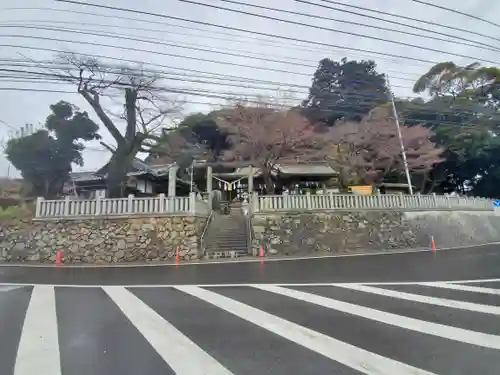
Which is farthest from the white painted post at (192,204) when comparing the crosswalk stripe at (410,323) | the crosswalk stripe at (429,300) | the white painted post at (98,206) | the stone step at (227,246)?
the crosswalk stripe at (410,323)

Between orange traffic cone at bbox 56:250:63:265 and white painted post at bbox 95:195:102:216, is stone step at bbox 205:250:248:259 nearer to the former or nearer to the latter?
white painted post at bbox 95:195:102:216

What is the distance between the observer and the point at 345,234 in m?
14.8

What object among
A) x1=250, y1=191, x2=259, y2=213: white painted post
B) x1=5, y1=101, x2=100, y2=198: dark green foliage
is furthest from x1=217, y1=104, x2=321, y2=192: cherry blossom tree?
x1=5, y1=101, x2=100, y2=198: dark green foliage

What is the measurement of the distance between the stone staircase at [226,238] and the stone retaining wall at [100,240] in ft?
2.53

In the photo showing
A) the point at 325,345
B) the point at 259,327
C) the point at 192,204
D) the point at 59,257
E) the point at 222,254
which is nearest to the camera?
the point at 325,345

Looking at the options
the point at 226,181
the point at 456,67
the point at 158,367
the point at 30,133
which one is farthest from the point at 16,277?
the point at 456,67

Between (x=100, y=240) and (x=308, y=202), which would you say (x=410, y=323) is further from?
(x=100, y=240)

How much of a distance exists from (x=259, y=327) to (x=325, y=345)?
37.9 inches

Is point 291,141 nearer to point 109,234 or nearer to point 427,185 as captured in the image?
point 109,234

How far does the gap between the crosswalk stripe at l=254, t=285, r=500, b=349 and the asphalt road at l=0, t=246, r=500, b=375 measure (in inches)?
0.6

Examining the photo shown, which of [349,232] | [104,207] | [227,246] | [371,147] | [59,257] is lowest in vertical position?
[59,257]

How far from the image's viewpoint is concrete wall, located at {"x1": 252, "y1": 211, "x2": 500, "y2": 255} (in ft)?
46.5

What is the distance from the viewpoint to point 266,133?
16.5 metres

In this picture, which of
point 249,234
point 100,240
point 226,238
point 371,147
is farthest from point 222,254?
point 371,147
